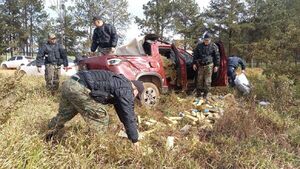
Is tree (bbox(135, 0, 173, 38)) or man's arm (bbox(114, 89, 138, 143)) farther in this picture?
tree (bbox(135, 0, 173, 38))

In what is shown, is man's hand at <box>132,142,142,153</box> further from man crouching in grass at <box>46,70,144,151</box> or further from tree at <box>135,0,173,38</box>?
tree at <box>135,0,173,38</box>

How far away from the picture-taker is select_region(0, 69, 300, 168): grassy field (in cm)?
380

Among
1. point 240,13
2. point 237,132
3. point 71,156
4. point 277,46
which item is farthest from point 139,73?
point 240,13

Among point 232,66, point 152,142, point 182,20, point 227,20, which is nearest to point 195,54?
point 232,66

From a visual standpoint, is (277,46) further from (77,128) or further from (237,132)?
(77,128)

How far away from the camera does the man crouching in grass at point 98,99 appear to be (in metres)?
4.35

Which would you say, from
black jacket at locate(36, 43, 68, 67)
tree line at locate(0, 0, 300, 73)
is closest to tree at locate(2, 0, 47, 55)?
tree line at locate(0, 0, 300, 73)

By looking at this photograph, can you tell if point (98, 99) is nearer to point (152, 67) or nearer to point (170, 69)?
point (152, 67)

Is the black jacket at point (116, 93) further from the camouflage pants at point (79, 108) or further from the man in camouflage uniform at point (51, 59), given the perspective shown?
the man in camouflage uniform at point (51, 59)

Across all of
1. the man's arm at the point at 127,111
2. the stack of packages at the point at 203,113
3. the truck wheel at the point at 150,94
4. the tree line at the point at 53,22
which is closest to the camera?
the man's arm at the point at 127,111

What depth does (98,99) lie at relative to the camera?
4488 mm

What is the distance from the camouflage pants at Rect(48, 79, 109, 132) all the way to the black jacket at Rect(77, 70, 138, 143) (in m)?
0.11

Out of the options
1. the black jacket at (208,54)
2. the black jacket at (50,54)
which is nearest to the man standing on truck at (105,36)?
the black jacket at (50,54)

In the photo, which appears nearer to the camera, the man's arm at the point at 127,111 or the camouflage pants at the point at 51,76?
the man's arm at the point at 127,111
